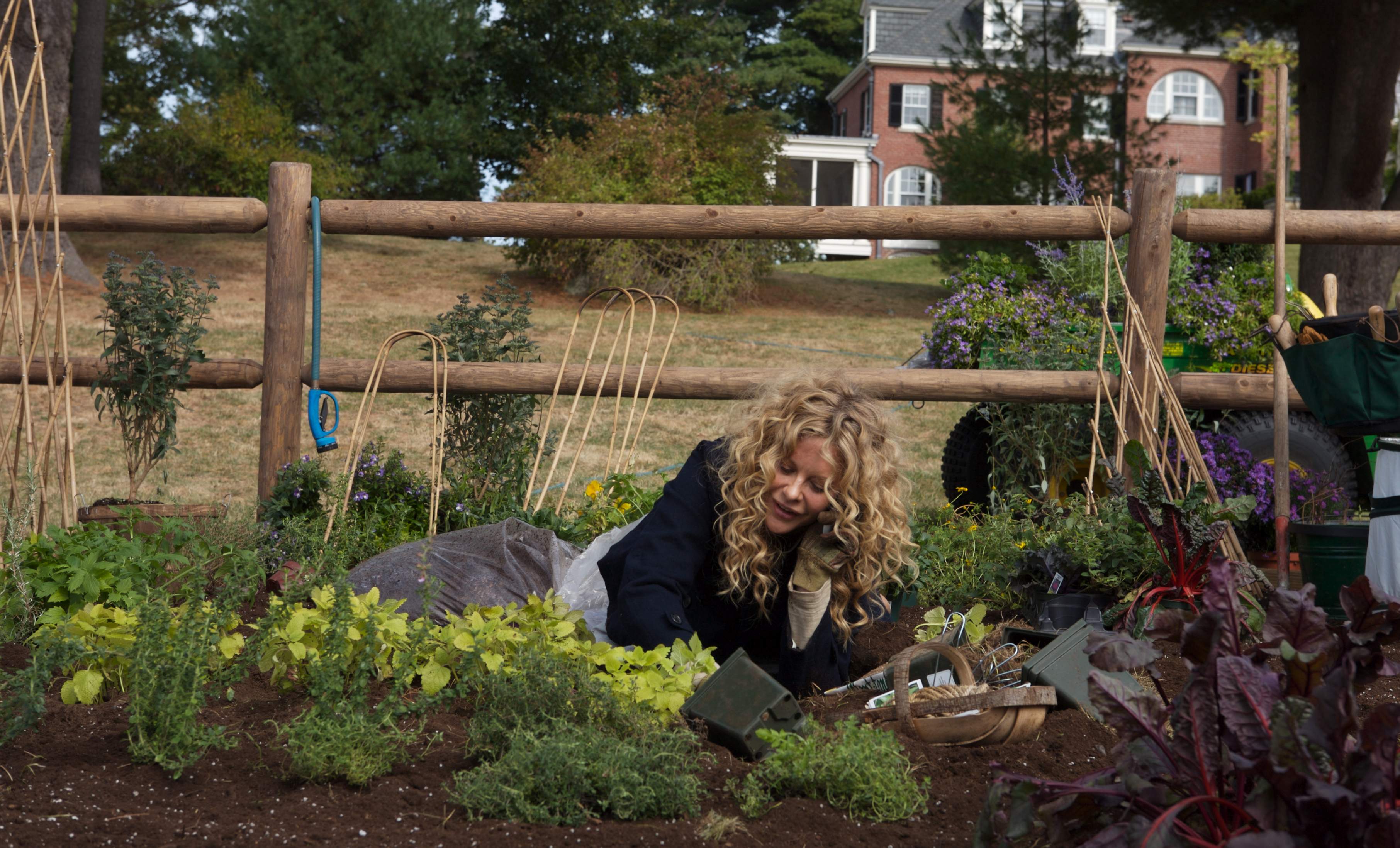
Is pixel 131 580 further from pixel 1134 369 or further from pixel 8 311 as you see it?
pixel 1134 369

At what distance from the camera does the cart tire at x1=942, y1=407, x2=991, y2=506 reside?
559cm

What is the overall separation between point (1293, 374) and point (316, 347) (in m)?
3.40

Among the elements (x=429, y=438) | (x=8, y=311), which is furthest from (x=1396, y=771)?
(x=429, y=438)

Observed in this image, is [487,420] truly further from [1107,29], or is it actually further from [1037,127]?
[1107,29]

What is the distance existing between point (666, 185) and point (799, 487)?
1174 cm

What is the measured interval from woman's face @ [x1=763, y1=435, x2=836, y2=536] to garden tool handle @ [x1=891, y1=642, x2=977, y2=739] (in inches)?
17.0

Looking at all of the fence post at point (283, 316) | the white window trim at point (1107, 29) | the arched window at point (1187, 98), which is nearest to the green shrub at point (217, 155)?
the fence post at point (283, 316)

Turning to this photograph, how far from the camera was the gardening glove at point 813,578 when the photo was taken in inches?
117

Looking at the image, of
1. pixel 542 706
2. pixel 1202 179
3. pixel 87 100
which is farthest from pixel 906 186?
pixel 542 706

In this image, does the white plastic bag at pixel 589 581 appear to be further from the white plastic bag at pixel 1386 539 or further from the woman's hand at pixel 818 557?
the white plastic bag at pixel 1386 539

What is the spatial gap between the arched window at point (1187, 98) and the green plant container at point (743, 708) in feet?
91.5

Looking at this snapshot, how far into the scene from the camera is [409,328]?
1014 cm

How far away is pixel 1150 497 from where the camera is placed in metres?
3.55

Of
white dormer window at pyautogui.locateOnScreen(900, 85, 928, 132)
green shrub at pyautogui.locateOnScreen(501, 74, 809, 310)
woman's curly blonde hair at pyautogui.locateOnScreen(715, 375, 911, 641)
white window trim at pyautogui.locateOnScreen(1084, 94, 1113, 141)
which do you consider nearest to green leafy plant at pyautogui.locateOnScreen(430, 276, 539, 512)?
woman's curly blonde hair at pyautogui.locateOnScreen(715, 375, 911, 641)
